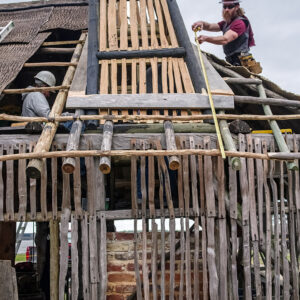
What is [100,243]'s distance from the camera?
165 inches

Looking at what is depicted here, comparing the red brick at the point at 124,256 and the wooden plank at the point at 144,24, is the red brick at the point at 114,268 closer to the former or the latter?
the red brick at the point at 124,256

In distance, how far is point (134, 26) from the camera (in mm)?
5977

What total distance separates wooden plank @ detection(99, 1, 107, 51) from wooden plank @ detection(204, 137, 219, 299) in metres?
2.31

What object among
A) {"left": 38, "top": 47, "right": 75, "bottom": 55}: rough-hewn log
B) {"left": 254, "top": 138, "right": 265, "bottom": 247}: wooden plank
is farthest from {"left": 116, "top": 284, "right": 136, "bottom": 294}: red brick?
{"left": 38, "top": 47, "right": 75, "bottom": 55}: rough-hewn log

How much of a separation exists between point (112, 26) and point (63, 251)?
3.59m

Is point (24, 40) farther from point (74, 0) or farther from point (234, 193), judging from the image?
point (234, 193)

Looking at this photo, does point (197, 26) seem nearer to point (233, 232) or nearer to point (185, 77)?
point (185, 77)

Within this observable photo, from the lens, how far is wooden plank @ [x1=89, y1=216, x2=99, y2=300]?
13.4 ft

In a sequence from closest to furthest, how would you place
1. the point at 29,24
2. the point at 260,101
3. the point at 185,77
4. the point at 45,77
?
1. the point at 260,101
2. the point at 185,77
3. the point at 45,77
4. the point at 29,24

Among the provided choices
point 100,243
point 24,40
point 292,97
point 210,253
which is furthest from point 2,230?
point 292,97

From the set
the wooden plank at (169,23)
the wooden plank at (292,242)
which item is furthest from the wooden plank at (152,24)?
the wooden plank at (292,242)

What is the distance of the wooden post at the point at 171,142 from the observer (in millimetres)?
3472

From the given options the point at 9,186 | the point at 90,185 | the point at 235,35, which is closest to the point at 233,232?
the point at 90,185

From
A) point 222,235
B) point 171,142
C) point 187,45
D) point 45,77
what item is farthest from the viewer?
point 45,77
